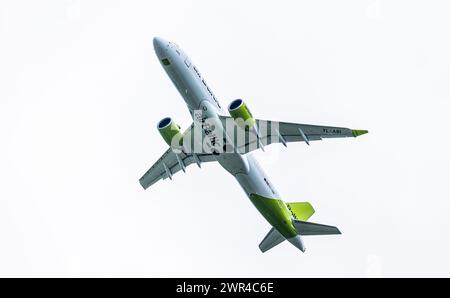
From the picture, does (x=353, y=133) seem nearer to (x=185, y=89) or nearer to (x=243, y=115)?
(x=243, y=115)

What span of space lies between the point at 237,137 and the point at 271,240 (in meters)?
10.7

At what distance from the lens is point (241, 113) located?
169 ft

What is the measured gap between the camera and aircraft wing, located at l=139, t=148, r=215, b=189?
60125mm

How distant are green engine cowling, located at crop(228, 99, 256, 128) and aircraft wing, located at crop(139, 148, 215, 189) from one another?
822cm

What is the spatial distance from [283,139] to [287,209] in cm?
713

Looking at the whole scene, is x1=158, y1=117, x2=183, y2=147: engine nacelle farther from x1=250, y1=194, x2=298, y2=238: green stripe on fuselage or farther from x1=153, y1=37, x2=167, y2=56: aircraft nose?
x1=250, y1=194, x2=298, y2=238: green stripe on fuselage

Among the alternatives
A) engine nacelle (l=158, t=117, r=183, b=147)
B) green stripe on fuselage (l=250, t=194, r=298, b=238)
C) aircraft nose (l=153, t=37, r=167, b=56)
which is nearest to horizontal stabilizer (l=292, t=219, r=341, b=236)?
A: green stripe on fuselage (l=250, t=194, r=298, b=238)

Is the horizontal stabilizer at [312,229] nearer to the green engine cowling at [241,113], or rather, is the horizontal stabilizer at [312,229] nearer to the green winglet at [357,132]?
the green winglet at [357,132]

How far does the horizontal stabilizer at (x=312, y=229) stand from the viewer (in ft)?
190

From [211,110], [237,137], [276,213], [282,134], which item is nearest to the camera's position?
[211,110]

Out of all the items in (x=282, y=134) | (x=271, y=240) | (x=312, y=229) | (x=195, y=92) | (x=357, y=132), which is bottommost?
(x=312, y=229)

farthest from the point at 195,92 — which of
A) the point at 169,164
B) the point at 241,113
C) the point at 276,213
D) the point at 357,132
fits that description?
the point at 276,213

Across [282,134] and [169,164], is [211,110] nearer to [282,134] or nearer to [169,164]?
[282,134]

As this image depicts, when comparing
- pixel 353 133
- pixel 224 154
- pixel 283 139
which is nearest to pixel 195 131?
pixel 224 154
